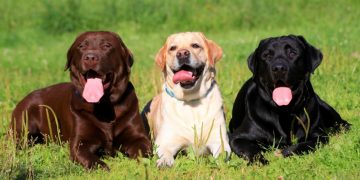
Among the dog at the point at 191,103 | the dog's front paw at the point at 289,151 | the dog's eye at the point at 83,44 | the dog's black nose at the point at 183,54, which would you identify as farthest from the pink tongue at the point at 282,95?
the dog's eye at the point at 83,44

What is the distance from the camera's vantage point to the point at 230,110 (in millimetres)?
8742

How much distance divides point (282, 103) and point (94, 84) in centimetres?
182

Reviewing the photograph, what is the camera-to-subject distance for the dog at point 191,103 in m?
6.89

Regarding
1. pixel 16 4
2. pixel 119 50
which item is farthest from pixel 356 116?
pixel 16 4

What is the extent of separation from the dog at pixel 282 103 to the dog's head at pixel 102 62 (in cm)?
127

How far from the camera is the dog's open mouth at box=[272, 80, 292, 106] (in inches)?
269

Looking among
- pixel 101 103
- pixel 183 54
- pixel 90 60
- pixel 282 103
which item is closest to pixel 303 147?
pixel 282 103

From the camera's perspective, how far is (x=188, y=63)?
6.71 metres

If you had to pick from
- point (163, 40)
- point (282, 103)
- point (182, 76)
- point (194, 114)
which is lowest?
point (163, 40)

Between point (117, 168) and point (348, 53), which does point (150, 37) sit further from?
point (117, 168)

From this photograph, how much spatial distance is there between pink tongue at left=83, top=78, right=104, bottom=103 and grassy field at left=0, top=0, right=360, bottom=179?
2.06ft

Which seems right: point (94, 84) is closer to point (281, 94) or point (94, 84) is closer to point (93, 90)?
point (93, 90)

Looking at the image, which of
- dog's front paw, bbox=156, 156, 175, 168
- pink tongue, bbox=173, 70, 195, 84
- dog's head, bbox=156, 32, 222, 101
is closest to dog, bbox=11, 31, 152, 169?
dog's front paw, bbox=156, 156, 175, 168

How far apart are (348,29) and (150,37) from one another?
5.22m
